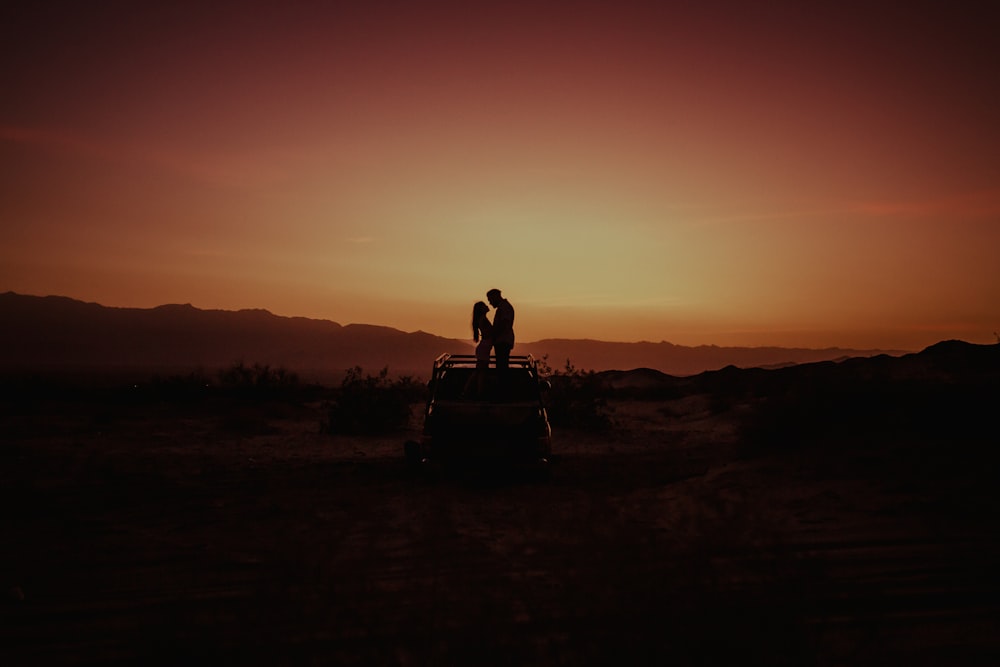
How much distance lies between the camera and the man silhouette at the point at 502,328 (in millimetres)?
13511

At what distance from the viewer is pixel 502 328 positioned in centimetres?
1362

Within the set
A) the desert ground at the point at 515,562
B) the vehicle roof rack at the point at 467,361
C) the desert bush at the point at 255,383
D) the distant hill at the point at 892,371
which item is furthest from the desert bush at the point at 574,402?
the desert bush at the point at 255,383

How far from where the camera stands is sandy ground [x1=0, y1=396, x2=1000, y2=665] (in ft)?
14.9

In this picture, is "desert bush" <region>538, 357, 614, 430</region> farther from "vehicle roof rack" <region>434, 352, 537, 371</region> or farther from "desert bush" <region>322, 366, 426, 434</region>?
"vehicle roof rack" <region>434, 352, 537, 371</region>

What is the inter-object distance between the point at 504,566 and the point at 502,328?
23.4 ft

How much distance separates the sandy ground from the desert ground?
0.03m

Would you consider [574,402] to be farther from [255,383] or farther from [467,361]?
[255,383]

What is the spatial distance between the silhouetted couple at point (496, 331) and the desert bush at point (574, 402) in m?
10.5

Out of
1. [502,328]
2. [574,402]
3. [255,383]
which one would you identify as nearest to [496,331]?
[502,328]

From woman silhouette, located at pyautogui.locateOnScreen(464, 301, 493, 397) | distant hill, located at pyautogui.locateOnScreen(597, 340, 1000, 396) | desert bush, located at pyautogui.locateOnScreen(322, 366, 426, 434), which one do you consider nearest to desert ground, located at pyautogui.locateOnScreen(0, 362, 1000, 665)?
woman silhouette, located at pyautogui.locateOnScreen(464, 301, 493, 397)

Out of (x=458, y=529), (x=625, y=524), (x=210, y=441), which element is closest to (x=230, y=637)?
(x=458, y=529)

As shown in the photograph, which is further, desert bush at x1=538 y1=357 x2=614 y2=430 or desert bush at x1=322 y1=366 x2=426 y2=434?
desert bush at x1=538 y1=357 x2=614 y2=430

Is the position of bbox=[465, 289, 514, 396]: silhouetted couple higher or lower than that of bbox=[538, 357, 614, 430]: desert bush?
higher

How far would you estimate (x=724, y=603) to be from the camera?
16.1ft
